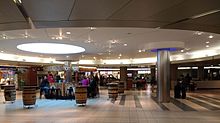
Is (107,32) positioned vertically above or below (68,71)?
above

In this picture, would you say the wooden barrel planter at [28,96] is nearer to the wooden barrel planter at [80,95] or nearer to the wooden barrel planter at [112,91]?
the wooden barrel planter at [80,95]

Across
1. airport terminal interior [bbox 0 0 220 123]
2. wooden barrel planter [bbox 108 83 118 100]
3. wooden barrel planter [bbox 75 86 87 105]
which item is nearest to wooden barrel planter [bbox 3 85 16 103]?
airport terminal interior [bbox 0 0 220 123]

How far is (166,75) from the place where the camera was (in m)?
14.8

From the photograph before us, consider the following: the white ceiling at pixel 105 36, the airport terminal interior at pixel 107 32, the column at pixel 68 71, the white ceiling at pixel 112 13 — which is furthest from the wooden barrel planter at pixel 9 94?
the column at pixel 68 71

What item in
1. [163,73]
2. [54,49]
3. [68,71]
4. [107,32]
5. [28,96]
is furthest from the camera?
[68,71]

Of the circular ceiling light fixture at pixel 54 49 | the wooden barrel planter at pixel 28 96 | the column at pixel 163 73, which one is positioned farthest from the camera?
the circular ceiling light fixture at pixel 54 49

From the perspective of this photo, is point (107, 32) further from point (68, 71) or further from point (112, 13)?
point (68, 71)

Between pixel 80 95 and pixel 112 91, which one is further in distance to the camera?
pixel 112 91

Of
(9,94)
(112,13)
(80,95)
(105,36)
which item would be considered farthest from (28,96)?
(112,13)

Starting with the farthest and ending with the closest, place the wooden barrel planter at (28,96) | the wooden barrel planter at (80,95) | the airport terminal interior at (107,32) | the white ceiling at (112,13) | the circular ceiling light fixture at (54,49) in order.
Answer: the circular ceiling light fixture at (54,49)
the wooden barrel planter at (80,95)
the wooden barrel planter at (28,96)
the airport terminal interior at (107,32)
the white ceiling at (112,13)

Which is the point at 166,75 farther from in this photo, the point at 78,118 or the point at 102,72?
the point at 102,72

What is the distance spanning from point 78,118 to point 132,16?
555 cm

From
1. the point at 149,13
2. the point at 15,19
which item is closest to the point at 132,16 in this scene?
the point at 149,13

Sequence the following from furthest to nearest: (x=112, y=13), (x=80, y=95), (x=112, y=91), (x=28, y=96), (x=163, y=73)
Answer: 1. (x=112, y=91)
2. (x=163, y=73)
3. (x=80, y=95)
4. (x=28, y=96)
5. (x=112, y=13)
